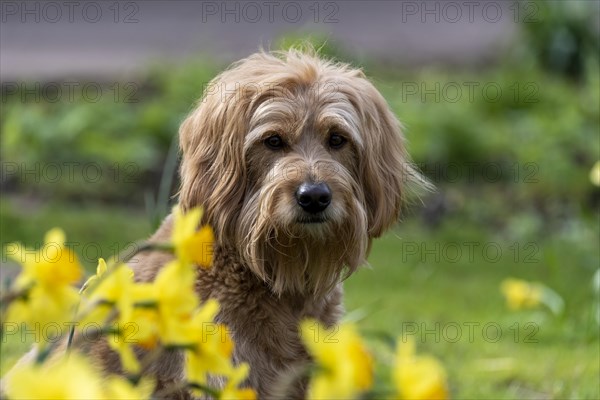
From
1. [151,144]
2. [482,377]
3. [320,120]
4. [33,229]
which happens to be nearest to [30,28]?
[151,144]

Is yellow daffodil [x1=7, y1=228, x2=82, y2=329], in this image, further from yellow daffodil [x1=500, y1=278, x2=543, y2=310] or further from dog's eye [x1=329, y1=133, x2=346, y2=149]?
yellow daffodil [x1=500, y1=278, x2=543, y2=310]

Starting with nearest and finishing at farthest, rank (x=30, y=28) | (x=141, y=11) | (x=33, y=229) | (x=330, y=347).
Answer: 1. (x=330, y=347)
2. (x=33, y=229)
3. (x=30, y=28)
4. (x=141, y=11)

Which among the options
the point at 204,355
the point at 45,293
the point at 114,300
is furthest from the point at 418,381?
the point at 45,293

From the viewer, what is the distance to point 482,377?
5.28m

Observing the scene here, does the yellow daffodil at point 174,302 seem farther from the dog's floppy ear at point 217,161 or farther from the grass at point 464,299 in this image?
the grass at point 464,299

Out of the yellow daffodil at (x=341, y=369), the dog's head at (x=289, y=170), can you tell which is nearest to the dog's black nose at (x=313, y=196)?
the dog's head at (x=289, y=170)

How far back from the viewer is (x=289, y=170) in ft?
12.0

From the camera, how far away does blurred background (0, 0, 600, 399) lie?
6.03 metres

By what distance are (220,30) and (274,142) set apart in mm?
8143

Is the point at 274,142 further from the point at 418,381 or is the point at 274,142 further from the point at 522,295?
the point at 522,295

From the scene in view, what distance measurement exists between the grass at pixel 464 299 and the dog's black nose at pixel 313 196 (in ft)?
4.33

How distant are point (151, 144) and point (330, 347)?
6.67 m

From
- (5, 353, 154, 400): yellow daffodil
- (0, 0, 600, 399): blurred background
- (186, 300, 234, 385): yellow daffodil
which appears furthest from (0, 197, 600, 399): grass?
(5, 353, 154, 400): yellow daffodil

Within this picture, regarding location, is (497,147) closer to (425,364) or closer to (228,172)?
(228,172)
